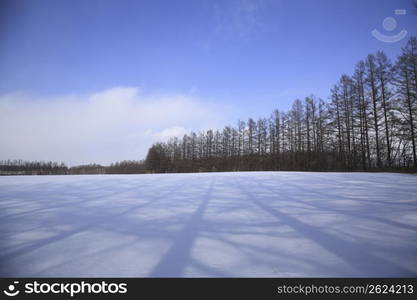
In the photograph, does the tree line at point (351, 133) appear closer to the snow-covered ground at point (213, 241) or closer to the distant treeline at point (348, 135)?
the distant treeline at point (348, 135)

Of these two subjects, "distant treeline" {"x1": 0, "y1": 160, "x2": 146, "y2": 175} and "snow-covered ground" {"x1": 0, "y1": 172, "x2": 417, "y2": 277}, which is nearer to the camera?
"snow-covered ground" {"x1": 0, "y1": 172, "x2": 417, "y2": 277}

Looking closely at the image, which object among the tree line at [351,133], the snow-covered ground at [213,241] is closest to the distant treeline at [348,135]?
the tree line at [351,133]

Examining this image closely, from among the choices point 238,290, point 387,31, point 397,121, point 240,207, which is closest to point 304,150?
point 397,121

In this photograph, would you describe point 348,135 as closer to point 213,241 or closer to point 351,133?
point 351,133

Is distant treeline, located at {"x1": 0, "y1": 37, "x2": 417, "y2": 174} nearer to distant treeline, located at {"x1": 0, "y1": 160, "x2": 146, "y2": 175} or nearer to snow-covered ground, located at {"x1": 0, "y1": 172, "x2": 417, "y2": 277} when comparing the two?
distant treeline, located at {"x1": 0, "y1": 160, "x2": 146, "y2": 175}

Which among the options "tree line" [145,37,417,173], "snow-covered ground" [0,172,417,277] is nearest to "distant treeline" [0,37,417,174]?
"tree line" [145,37,417,173]

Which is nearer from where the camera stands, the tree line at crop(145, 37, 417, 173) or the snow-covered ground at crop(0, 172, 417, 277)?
the snow-covered ground at crop(0, 172, 417, 277)

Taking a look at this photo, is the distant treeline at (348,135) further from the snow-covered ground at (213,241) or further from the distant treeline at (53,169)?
the snow-covered ground at (213,241)

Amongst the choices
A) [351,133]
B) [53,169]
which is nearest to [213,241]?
[351,133]

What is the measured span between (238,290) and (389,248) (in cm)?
142

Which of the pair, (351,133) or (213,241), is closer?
(213,241)

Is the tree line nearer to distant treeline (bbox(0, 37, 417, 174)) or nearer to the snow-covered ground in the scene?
distant treeline (bbox(0, 37, 417, 174))

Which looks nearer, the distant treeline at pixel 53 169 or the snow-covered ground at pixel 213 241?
the snow-covered ground at pixel 213 241

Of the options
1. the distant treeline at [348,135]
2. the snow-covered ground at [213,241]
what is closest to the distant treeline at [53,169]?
the distant treeline at [348,135]
